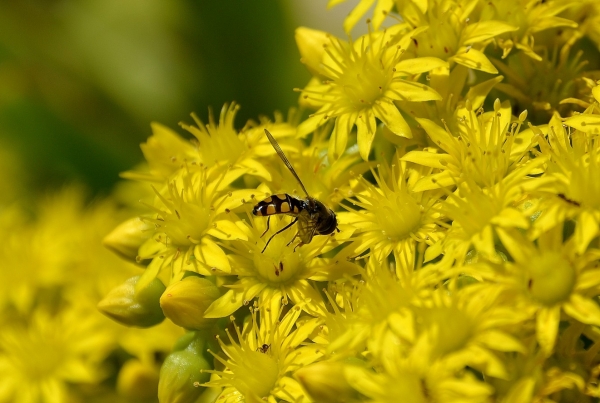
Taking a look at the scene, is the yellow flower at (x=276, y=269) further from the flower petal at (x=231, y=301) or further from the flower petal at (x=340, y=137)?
the flower petal at (x=340, y=137)

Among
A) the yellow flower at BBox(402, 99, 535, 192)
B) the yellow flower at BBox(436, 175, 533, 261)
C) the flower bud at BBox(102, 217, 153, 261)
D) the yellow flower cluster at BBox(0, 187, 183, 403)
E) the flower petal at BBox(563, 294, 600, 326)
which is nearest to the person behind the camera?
the flower petal at BBox(563, 294, 600, 326)

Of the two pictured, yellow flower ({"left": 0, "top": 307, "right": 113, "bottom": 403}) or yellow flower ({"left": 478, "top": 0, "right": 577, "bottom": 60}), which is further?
yellow flower ({"left": 0, "top": 307, "right": 113, "bottom": 403})

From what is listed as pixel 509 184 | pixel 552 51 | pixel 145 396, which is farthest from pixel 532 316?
pixel 145 396

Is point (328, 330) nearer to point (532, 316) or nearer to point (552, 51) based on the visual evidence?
point (532, 316)

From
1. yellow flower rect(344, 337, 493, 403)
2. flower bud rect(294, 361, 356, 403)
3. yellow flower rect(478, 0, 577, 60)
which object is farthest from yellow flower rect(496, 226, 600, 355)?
yellow flower rect(478, 0, 577, 60)

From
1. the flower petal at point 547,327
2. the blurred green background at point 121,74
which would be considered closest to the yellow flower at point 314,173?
the flower petal at point 547,327

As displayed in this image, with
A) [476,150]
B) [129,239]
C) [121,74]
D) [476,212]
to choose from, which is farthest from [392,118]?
[121,74]

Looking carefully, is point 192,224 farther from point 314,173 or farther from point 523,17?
point 523,17

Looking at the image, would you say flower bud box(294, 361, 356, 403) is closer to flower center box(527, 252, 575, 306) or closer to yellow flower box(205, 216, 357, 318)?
yellow flower box(205, 216, 357, 318)
